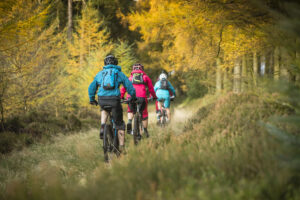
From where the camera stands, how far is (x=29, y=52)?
28.1ft

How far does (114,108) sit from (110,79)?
628mm

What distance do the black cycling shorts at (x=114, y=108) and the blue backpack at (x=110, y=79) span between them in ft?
0.99

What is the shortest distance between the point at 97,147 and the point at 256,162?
473 cm

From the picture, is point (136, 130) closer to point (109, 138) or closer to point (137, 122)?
point (137, 122)

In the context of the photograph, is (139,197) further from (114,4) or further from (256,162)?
(114,4)

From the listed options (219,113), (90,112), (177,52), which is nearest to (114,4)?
(90,112)

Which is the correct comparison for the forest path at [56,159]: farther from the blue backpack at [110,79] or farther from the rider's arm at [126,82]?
the blue backpack at [110,79]

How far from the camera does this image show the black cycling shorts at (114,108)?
4.73 m

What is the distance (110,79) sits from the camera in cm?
464

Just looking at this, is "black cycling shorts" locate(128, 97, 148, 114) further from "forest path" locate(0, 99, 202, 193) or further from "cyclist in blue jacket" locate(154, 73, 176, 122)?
"cyclist in blue jacket" locate(154, 73, 176, 122)

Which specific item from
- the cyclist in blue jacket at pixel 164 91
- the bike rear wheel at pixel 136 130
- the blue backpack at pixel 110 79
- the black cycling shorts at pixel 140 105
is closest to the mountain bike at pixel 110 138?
the blue backpack at pixel 110 79

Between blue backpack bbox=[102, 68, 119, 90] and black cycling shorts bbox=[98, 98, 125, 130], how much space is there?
301 mm

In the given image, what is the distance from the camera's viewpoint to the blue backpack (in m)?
4.61

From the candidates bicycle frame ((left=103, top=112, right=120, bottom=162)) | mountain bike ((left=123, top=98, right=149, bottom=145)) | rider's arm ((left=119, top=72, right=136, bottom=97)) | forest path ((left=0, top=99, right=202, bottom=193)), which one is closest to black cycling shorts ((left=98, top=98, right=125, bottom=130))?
bicycle frame ((left=103, top=112, right=120, bottom=162))
